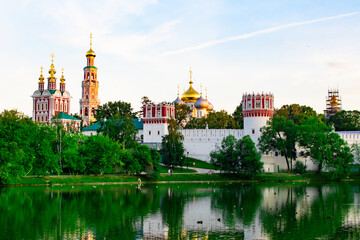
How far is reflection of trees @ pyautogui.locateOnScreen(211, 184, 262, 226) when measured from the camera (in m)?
30.3

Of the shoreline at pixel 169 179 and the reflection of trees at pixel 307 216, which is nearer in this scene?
the reflection of trees at pixel 307 216

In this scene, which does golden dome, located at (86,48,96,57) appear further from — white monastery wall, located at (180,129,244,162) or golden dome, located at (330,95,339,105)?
golden dome, located at (330,95,339,105)

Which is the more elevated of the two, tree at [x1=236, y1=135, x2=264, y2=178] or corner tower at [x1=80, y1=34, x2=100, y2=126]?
corner tower at [x1=80, y1=34, x2=100, y2=126]

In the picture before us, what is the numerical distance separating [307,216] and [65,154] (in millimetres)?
29198

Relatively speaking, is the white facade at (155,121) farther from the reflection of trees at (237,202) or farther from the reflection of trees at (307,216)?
the reflection of trees at (307,216)

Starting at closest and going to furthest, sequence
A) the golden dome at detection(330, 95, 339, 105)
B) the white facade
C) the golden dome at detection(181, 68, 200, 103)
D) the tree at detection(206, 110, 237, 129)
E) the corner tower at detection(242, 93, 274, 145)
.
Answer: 1. the corner tower at detection(242, 93, 274, 145)
2. the white facade
3. the tree at detection(206, 110, 237, 129)
4. the golden dome at detection(181, 68, 200, 103)
5. the golden dome at detection(330, 95, 339, 105)

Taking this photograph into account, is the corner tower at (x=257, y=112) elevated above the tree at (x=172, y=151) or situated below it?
above

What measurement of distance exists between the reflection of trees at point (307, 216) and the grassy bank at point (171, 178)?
42.0ft

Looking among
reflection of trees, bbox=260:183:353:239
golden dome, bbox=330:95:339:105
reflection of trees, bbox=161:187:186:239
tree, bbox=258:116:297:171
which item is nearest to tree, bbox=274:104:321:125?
tree, bbox=258:116:297:171

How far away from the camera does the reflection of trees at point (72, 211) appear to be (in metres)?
25.0

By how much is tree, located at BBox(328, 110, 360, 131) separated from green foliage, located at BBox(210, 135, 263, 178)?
113 ft

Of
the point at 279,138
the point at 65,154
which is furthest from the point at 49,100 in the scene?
the point at 279,138

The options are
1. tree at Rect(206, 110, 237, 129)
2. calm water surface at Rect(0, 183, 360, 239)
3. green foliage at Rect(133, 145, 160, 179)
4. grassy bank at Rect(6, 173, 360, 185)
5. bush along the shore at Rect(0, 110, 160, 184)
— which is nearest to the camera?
calm water surface at Rect(0, 183, 360, 239)

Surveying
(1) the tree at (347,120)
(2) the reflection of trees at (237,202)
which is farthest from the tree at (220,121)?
(2) the reflection of trees at (237,202)
